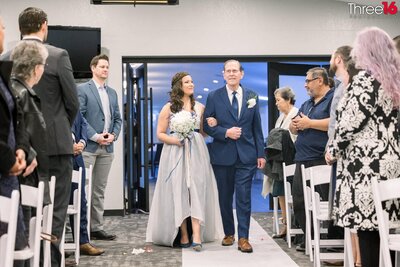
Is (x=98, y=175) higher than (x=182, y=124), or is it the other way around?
(x=182, y=124)

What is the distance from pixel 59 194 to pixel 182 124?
2069mm

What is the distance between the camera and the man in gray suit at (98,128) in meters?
5.99

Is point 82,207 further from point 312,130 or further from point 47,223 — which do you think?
point 47,223

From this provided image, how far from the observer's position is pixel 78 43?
8.09 m

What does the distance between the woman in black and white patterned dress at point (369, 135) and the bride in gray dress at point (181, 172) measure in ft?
8.65

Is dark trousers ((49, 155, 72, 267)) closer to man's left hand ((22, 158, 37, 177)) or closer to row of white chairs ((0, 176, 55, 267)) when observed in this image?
row of white chairs ((0, 176, 55, 267))

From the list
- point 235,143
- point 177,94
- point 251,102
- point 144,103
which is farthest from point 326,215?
point 144,103

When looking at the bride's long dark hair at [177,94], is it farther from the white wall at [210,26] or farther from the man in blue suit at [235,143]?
the white wall at [210,26]

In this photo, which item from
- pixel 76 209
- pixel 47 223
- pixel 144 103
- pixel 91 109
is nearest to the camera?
pixel 47 223

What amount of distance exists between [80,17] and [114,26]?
47 centimetres

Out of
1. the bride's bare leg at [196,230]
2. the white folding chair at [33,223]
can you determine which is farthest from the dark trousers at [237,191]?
the white folding chair at [33,223]

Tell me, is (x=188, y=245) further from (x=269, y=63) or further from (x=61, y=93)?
(x=269, y=63)

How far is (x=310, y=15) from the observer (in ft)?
28.8

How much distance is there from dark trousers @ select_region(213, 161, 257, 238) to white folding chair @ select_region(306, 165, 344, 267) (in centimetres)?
90
